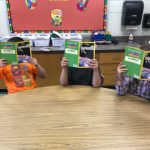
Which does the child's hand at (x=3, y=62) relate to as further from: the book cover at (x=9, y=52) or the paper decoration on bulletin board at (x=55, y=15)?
the paper decoration on bulletin board at (x=55, y=15)

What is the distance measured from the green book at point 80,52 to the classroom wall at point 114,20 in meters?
2.01

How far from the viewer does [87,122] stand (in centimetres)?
135

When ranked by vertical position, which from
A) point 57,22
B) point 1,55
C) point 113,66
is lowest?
point 113,66

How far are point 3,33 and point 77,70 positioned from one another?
199 centimetres

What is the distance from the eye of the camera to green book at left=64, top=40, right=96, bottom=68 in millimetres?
1662

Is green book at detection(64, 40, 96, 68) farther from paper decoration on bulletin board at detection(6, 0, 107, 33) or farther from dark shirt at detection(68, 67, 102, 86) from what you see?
paper decoration on bulletin board at detection(6, 0, 107, 33)

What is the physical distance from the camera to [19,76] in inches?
77.9

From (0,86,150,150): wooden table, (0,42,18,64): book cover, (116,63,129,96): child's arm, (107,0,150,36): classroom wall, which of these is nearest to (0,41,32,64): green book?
(0,42,18,64): book cover

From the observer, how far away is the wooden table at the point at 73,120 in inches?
45.5

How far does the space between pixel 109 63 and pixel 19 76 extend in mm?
1653

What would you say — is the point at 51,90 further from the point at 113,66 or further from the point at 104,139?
the point at 113,66

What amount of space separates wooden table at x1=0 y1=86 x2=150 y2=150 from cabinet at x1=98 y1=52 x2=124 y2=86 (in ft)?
4.75

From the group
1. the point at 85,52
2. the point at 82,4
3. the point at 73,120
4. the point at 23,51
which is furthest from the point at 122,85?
the point at 82,4

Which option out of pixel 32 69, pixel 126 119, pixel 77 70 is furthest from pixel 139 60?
pixel 32 69
